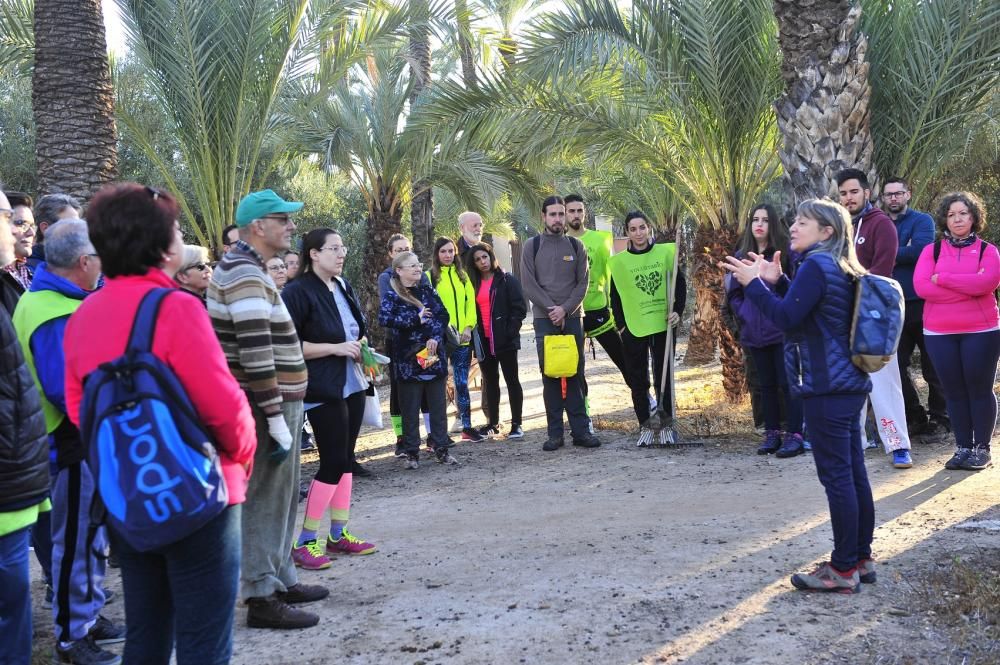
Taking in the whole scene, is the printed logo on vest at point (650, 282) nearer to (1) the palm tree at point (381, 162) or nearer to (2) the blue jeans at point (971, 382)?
(2) the blue jeans at point (971, 382)

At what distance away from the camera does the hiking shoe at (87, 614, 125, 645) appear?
4121 mm

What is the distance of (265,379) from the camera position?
3.89m

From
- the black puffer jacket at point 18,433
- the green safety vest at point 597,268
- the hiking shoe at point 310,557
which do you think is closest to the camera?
the black puffer jacket at point 18,433

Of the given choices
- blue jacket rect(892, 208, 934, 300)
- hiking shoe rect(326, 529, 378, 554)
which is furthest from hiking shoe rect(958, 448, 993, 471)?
hiking shoe rect(326, 529, 378, 554)

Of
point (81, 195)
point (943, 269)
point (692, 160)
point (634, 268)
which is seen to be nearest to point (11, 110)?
point (81, 195)

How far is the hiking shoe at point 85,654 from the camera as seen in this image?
12.8 feet

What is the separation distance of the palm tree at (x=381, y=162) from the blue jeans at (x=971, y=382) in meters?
8.68

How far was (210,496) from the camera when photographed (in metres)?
2.58

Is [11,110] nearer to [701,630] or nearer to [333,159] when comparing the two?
[333,159]

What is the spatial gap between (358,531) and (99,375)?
3.62m

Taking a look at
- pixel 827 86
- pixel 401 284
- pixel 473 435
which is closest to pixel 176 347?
pixel 401 284

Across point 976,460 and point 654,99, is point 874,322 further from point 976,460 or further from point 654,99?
point 654,99

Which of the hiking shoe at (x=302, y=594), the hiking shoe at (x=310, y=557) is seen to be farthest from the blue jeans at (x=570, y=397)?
the hiking shoe at (x=302, y=594)

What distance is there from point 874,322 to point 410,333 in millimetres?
4294
